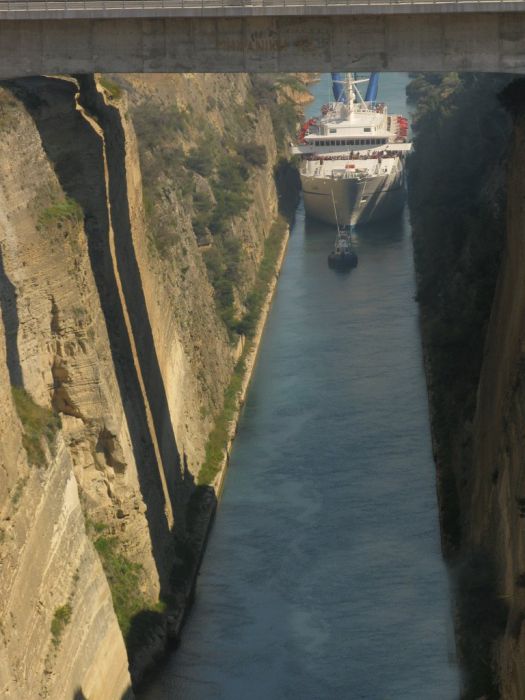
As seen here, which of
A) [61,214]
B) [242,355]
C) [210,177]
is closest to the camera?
[61,214]

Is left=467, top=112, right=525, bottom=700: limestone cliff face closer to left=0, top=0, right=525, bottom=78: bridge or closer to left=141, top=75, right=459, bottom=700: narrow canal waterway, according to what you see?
left=141, top=75, right=459, bottom=700: narrow canal waterway

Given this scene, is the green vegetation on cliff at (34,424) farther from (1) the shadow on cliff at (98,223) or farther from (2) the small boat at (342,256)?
(2) the small boat at (342,256)

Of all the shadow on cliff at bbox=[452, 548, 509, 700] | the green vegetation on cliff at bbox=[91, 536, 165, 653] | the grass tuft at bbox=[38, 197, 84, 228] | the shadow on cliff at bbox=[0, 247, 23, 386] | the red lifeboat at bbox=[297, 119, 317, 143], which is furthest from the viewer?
the red lifeboat at bbox=[297, 119, 317, 143]

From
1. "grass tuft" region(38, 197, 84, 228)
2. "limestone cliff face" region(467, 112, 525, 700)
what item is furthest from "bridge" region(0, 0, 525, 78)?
"limestone cliff face" region(467, 112, 525, 700)

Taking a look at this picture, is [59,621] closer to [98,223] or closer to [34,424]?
[34,424]

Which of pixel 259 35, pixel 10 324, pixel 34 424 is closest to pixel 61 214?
pixel 10 324

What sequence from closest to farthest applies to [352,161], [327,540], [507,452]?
1. [507,452]
2. [327,540]
3. [352,161]

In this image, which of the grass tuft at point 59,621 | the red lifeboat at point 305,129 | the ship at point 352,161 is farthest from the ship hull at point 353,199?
the grass tuft at point 59,621
